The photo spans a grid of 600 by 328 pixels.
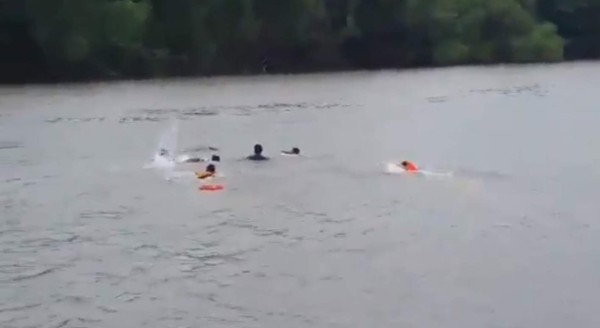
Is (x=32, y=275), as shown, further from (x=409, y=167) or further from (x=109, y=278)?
(x=409, y=167)

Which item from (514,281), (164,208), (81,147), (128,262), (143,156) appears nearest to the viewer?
(514,281)

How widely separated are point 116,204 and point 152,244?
4.78 m

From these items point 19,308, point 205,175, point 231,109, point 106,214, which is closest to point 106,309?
point 19,308

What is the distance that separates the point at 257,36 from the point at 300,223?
54095 mm

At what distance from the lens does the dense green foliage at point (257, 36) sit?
72.9m

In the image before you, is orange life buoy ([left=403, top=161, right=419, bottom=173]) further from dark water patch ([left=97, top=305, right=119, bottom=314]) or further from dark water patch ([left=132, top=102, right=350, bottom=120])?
dark water patch ([left=132, top=102, right=350, bottom=120])

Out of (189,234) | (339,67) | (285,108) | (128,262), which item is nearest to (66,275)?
(128,262)

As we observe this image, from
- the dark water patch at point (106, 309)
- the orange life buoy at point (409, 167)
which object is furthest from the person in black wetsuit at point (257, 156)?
the dark water patch at point (106, 309)

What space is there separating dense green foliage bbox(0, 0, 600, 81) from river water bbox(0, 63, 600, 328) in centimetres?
1759

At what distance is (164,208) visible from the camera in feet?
103

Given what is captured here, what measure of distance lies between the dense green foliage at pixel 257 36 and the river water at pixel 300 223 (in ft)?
57.7

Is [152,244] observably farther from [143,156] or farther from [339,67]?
[339,67]

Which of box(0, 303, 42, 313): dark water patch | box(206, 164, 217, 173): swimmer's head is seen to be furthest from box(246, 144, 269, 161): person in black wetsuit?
box(0, 303, 42, 313): dark water patch

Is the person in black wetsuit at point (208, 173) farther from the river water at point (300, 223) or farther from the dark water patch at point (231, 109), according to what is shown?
the dark water patch at point (231, 109)
